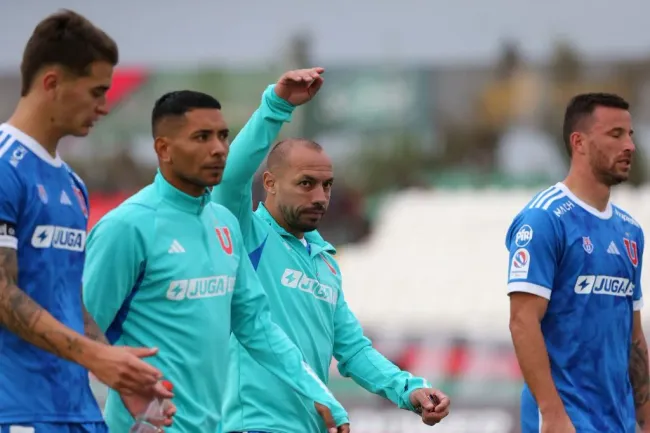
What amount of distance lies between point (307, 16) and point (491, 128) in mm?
23004

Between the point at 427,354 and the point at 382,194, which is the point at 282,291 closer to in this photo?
the point at 427,354

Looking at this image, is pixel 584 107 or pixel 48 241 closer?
pixel 48 241

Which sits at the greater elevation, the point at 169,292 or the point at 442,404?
the point at 169,292

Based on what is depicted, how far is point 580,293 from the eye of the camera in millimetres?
6812

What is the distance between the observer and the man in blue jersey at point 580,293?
6.69m

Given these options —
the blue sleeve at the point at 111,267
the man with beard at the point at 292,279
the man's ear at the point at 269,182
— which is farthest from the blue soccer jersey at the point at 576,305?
the blue sleeve at the point at 111,267

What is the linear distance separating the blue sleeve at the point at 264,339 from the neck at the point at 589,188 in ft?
5.97

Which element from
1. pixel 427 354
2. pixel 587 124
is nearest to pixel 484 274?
pixel 427 354

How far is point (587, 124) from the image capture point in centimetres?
712

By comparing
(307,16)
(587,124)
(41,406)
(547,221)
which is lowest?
(41,406)

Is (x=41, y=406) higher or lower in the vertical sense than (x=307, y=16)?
lower

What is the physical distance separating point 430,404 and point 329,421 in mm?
487

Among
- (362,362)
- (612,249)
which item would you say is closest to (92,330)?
(362,362)

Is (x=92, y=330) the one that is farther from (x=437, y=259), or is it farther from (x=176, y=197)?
(x=437, y=259)
